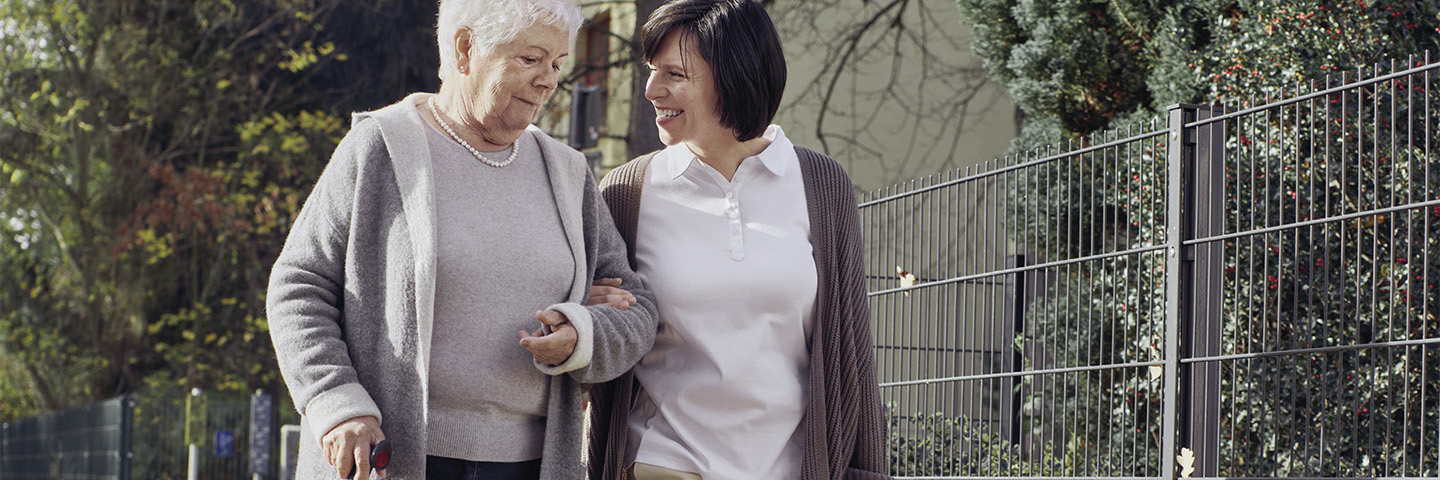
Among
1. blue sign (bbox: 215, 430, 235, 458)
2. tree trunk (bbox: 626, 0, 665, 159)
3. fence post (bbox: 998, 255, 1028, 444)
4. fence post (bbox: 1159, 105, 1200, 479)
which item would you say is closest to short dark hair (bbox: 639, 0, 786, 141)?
fence post (bbox: 1159, 105, 1200, 479)

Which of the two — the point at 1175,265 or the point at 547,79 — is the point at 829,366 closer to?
the point at 547,79

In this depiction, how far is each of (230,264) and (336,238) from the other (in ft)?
43.7

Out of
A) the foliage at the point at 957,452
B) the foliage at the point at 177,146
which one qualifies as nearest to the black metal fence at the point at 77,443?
the foliage at the point at 177,146

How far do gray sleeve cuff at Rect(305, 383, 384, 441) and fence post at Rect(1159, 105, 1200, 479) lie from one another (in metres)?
2.97

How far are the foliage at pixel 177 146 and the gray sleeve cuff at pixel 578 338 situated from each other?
12258 mm

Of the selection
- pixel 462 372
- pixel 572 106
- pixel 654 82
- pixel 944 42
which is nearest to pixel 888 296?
pixel 572 106

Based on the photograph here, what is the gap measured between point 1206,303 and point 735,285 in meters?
2.22

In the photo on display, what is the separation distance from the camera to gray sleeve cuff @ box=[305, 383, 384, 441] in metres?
2.47

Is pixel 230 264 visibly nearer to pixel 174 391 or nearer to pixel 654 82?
pixel 174 391

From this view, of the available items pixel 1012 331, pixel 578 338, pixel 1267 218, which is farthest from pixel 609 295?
pixel 1012 331

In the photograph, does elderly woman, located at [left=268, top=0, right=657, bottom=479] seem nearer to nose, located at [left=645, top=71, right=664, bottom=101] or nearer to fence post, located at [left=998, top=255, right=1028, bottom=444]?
nose, located at [left=645, top=71, right=664, bottom=101]

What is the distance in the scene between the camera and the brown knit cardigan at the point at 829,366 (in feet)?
10.1

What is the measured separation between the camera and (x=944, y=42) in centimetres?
1288

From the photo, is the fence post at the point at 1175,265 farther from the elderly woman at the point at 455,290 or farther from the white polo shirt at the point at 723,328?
the elderly woman at the point at 455,290
